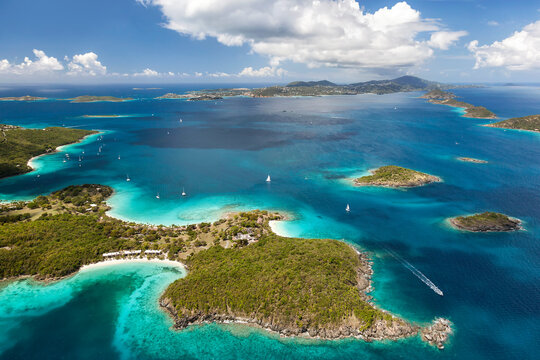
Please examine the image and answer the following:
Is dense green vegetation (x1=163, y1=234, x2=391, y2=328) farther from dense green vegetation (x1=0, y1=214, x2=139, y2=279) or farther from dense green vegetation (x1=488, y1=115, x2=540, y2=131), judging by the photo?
dense green vegetation (x1=488, y1=115, x2=540, y2=131)

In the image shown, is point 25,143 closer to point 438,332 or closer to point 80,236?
point 80,236

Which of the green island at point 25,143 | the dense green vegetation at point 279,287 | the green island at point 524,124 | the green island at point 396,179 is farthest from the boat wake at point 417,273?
the green island at point 524,124

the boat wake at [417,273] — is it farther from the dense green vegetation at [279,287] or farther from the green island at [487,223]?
the green island at [487,223]

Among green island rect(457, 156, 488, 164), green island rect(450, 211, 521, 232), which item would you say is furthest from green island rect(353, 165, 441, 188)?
green island rect(457, 156, 488, 164)

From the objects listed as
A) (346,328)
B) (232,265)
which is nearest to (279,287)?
(232,265)

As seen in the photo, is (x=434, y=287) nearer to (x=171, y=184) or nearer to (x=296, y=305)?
(x=296, y=305)

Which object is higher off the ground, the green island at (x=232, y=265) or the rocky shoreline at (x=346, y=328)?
the green island at (x=232, y=265)
